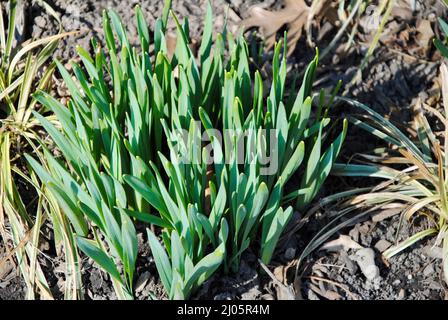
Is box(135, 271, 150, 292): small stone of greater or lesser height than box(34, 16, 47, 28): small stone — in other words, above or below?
below

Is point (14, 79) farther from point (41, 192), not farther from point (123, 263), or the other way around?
point (123, 263)

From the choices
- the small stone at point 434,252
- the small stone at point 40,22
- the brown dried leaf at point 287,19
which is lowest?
the small stone at point 434,252

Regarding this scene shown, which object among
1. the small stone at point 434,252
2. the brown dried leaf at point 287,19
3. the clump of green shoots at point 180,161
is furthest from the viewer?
the brown dried leaf at point 287,19

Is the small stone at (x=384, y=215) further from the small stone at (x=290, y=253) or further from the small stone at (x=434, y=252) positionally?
the small stone at (x=290, y=253)

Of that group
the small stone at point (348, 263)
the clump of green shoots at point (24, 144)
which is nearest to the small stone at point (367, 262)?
the small stone at point (348, 263)

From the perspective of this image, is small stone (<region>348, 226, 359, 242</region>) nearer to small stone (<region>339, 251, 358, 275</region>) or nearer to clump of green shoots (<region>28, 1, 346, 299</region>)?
small stone (<region>339, 251, 358, 275</region>)

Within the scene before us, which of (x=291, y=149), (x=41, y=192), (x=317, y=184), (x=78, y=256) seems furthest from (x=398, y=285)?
(x=41, y=192)

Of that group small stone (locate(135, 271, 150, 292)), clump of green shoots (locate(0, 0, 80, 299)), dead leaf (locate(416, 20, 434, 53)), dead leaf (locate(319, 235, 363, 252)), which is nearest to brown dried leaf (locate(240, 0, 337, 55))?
dead leaf (locate(416, 20, 434, 53))
